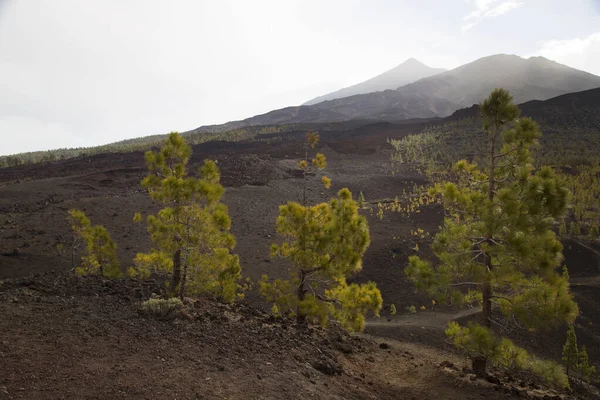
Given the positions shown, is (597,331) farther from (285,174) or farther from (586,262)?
(285,174)

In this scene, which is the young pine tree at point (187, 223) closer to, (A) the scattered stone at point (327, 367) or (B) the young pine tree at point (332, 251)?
(B) the young pine tree at point (332, 251)

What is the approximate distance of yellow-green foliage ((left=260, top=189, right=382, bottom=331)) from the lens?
26.0 ft

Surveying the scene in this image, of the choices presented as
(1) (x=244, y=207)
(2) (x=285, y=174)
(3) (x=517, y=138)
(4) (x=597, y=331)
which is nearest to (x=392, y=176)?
(2) (x=285, y=174)

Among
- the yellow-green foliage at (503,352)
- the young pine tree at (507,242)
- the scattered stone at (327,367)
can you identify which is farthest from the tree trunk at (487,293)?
the scattered stone at (327,367)

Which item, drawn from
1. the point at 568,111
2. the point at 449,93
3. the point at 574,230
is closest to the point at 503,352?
the point at 574,230

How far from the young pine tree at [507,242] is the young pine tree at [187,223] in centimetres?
434

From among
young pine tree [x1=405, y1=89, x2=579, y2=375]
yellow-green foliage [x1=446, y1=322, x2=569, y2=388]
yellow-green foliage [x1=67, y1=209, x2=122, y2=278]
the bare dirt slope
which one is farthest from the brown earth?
young pine tree [x1=405, y1=89, x2=579, y2=375]

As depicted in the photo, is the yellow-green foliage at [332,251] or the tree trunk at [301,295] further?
the tree trunk at [301,295]

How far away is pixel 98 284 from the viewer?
326 inches

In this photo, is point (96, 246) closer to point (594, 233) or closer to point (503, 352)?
point (503, 352)

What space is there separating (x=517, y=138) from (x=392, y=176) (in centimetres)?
3189

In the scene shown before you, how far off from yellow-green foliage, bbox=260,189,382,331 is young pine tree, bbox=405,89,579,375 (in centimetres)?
121

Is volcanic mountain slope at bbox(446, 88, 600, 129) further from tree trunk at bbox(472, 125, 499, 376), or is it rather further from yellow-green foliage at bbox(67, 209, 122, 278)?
yellow-green foliage at bbox(67, 209, 122, 278)

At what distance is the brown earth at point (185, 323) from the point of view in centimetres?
518
